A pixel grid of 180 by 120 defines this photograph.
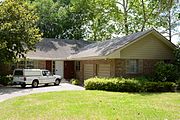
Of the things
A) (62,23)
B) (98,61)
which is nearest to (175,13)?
(62,23)

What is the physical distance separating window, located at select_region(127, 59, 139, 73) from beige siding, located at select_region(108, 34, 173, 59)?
543mm

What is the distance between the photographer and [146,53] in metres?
25.2

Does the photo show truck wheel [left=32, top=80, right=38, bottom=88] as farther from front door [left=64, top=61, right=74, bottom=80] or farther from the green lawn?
the green lawn

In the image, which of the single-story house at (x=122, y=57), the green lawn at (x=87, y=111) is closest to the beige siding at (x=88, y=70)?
the single-story house at (x=122, y=57)

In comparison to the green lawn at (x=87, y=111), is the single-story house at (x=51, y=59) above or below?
above

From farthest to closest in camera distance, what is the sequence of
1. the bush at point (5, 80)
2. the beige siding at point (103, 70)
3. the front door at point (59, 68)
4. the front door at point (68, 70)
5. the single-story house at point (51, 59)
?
1. the front door at point (68, 70)
2. the front door at point (59, 68)
3. the single-story house at point (51, 59)
4. the bush at point (5, 80)
5. the beige siding at point (103, 70)

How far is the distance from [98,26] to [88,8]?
4.69 metres

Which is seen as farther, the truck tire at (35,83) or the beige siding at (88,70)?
the beige siding at (88,70)

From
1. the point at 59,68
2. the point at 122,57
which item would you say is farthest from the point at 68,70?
the point at 122,57

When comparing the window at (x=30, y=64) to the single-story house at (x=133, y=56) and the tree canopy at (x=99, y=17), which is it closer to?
the single-story house at (x=133, y=56)

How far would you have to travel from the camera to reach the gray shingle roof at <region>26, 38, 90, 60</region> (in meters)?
30.9

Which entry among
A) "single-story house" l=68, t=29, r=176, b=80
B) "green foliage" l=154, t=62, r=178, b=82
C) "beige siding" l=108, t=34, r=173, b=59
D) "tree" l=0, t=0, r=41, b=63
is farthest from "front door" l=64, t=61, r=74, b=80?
"green foliage" l=154, t=62, r=178, b=82

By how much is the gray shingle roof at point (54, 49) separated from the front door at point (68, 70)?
970 millimetres

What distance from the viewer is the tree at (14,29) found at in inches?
922
